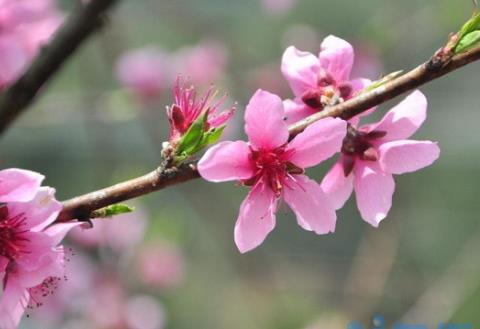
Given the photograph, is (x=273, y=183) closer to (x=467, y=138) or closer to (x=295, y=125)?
(x=295, y=125)

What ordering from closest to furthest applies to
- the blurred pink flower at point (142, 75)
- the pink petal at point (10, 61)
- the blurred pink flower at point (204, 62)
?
the pink petal at point (10, 61) < the blurred pink flower at point (142, 75) < the blurred pink flower at point (204, 62)

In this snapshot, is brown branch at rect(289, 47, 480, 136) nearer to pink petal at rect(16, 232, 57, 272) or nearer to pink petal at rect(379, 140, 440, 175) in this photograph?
pink petal at rect(379, 140, 440, 175)

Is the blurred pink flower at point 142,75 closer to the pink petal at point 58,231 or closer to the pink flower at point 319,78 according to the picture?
the pink flower at point 319,78

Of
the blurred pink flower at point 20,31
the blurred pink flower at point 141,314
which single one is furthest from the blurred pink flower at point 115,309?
the blurred pink flower at point 20,31

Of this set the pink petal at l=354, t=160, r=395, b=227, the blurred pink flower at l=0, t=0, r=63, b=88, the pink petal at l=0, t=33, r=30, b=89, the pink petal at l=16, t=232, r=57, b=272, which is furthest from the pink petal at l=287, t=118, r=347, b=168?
the pink petal at l=0, t=33, r=30, b=89

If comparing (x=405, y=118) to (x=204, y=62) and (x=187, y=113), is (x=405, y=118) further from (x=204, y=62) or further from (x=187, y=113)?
(x=204, y=62)

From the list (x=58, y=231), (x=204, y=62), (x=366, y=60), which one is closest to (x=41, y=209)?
(x=58, y=231)
